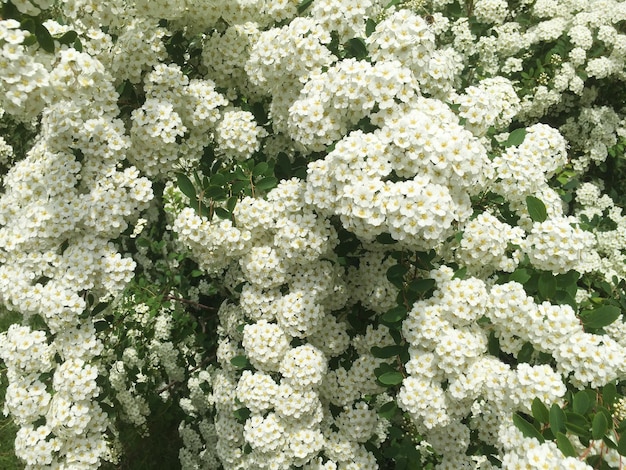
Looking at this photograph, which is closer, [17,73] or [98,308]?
[17,73]

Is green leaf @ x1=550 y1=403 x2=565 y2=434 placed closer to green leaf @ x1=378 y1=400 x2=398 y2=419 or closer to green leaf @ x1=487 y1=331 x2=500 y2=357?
green leaf @ x1=487 y1=331 x2=500 y2=357

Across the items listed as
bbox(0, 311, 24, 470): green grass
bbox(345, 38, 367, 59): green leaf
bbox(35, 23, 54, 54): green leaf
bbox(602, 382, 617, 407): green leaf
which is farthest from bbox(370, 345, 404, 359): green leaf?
bbox(0, 311, 24, 470): green grass

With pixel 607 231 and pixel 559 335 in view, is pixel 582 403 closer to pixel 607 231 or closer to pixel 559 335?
pixel 559 335

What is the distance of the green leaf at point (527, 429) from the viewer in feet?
6.79

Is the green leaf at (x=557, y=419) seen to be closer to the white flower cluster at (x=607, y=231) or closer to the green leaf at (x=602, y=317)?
the green leaf at (x=602, y=317)

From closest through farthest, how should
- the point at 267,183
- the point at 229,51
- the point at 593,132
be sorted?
the point at 267,183, the point at 229,51, the point at 593,132

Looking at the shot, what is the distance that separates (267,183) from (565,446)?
190 centimetres

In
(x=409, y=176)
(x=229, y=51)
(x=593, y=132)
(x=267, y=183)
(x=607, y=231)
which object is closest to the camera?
(x=409, y=176)

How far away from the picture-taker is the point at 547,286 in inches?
99.1

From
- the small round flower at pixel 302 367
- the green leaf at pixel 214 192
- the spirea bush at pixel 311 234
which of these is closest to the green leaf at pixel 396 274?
the spirea bush at pixel 311 234

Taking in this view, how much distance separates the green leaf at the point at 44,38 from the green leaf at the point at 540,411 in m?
2.70

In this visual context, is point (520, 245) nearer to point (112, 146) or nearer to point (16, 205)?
point (112, 146)

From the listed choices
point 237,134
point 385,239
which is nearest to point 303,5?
point 237,134

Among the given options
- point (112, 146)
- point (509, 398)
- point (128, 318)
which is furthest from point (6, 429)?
point (509, 398)
